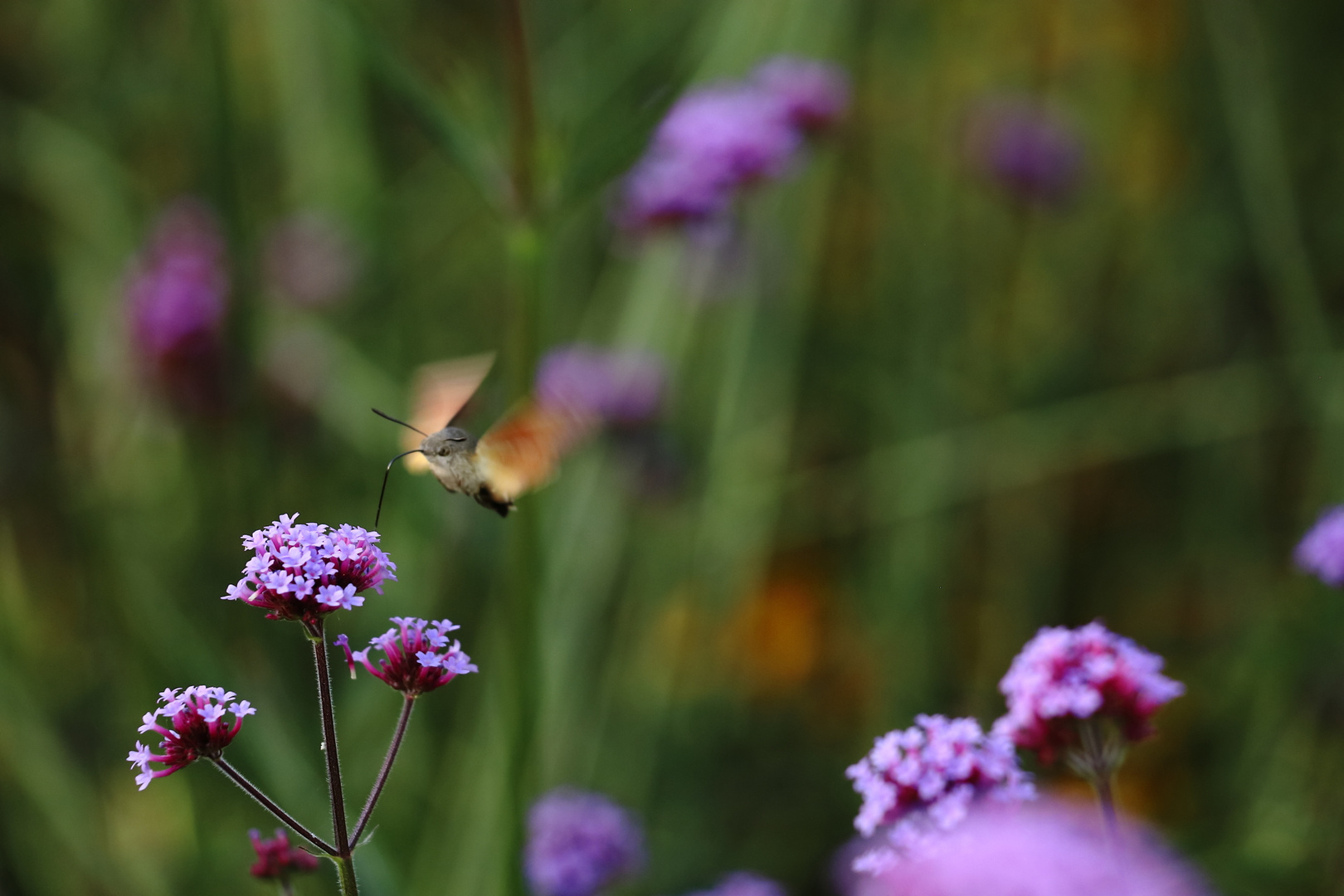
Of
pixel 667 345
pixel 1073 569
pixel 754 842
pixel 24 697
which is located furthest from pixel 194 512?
pixel 1073 569

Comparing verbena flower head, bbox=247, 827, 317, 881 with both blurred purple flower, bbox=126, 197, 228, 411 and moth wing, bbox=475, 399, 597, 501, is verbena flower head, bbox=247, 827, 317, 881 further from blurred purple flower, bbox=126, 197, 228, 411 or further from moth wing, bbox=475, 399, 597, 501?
blurred purple flower, bbox=126, 197, 228, 411

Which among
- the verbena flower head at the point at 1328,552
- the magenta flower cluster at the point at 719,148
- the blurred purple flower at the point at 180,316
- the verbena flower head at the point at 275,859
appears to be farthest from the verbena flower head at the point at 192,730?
the blurred purple flower at the point at 180,316

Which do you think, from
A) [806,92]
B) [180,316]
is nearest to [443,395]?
[806,92]

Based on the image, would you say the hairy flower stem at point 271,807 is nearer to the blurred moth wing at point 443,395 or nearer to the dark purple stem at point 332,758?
the dark purple stem at point 332,758

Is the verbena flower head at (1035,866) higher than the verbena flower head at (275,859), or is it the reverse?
the verbena flower head at (275,859)

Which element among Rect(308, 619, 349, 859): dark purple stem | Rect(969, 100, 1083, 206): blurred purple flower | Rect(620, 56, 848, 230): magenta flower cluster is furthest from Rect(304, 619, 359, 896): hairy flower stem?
Rect(969, 100, 1083, 206): blurred purple flower

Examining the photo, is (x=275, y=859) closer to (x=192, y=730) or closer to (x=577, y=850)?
(x=192, y=730)
